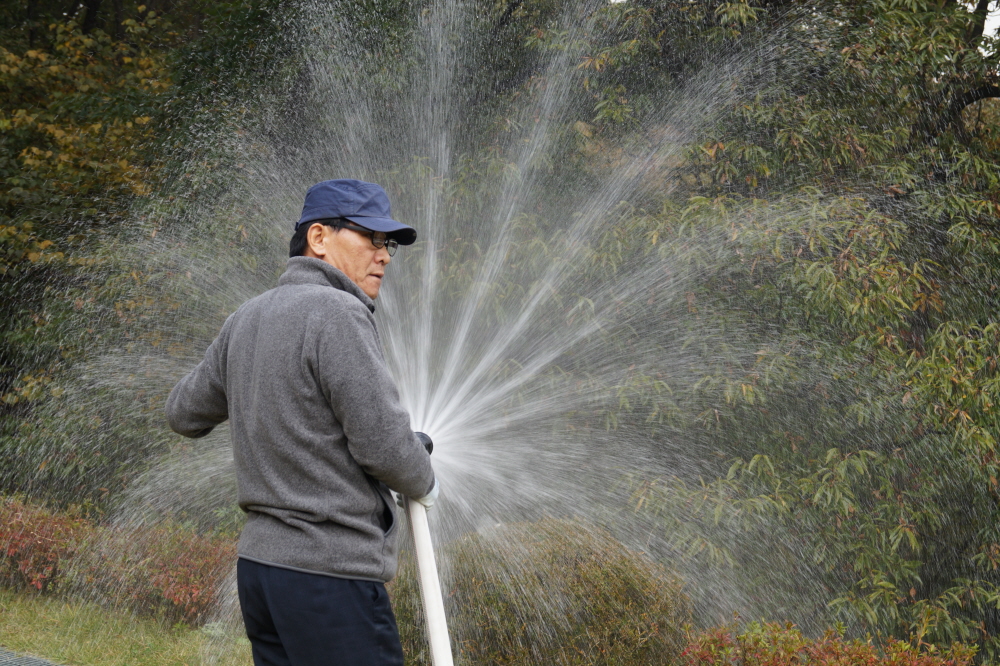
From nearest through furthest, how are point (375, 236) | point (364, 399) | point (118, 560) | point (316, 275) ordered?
1. point (364, 399)
2. point (316, 275)
3. point (375, 236)
4. point (118, 560)

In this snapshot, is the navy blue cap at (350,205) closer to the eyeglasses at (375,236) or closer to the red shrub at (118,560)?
the eyeglasses at (375,236)

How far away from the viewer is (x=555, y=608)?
3.70 metres

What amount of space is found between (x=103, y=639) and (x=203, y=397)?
355 centimetres

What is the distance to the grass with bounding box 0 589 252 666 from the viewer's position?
4812 mm

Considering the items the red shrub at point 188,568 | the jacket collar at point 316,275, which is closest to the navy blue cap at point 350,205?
the jacket collar at point 316,275

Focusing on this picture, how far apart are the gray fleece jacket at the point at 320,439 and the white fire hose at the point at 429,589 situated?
0.40 ft

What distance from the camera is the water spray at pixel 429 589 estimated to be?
7.16 feet

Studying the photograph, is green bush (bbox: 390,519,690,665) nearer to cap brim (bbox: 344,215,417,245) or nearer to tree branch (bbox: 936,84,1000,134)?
cap brim (bbox: 344,215,417,245)

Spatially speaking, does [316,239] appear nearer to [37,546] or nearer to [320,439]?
[320,439]

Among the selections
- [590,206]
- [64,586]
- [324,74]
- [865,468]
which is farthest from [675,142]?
[64,586]

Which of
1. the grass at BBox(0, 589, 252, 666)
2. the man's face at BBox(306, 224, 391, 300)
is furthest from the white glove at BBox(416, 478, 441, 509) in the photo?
the grass at BBox(0, 589, 252, 666)

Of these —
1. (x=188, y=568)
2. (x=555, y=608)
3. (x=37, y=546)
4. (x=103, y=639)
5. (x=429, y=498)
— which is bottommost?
(x=103, y=639)

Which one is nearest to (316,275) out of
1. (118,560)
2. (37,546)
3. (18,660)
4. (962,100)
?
(18,660)

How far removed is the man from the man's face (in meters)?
0.16
